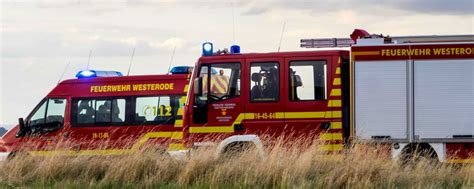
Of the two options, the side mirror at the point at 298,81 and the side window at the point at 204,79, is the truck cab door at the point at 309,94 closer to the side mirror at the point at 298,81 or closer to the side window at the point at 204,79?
the side mirror at the point at 298,81

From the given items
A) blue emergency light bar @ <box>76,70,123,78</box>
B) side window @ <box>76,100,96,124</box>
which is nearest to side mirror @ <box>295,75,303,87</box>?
side window @ <box>76,100,96,124</box>

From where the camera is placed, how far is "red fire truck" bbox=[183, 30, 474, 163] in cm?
1574

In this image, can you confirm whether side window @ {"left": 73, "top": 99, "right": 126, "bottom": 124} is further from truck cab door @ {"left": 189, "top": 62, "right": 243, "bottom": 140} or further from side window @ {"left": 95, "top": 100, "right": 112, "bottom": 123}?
truck cab door @ {"left": 189, "top": 62, "right": 243, "bottom": 140}

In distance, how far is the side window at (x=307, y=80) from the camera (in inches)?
629

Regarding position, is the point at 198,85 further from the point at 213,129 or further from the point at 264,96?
the point at 264,96

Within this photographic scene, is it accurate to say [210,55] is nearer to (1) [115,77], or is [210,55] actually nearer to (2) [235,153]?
(2) [235,153]

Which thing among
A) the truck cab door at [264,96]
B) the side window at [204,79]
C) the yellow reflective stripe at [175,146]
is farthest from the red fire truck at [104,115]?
the truck cab door at [264,96]

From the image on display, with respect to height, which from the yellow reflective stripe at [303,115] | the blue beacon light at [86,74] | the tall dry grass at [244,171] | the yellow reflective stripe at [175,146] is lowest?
the tall dry grass at [244,171]

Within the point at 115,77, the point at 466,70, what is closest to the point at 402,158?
Result: the point at 466,70

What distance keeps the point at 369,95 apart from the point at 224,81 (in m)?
2.47

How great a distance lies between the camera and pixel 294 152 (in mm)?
14930

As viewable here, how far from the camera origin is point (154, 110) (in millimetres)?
19625

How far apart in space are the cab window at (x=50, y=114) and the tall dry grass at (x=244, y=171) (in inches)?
160

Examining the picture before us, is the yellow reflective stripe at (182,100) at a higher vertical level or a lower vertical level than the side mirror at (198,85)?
lower
